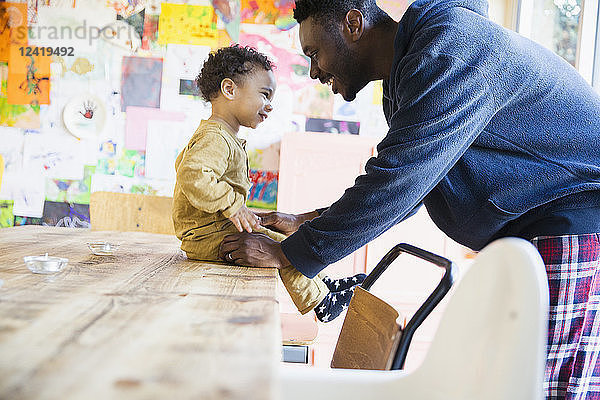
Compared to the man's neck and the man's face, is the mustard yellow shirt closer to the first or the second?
the man's face

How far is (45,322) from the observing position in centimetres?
71

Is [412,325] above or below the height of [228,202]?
below

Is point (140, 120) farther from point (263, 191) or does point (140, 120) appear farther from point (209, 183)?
point (209, 183)

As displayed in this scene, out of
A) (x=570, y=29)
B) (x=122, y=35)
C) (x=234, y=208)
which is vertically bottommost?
(x=234, y=208)

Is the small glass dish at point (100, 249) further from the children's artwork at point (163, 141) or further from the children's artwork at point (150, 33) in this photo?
the children's artwork at point (150, 33)

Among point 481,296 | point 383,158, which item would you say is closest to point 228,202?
point 383,158

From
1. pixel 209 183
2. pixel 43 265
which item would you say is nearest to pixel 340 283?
pixel 209 183

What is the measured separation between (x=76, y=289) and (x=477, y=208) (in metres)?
0.88

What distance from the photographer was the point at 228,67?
192 cm

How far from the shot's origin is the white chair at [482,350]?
75cm

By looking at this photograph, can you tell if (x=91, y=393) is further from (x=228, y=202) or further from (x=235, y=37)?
(x=235, y=37)

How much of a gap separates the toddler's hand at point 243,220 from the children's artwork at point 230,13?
2291mm

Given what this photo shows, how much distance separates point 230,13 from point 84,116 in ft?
3.32

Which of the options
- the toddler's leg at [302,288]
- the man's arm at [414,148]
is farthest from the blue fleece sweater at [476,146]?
the toddler's leg at [302,288]
